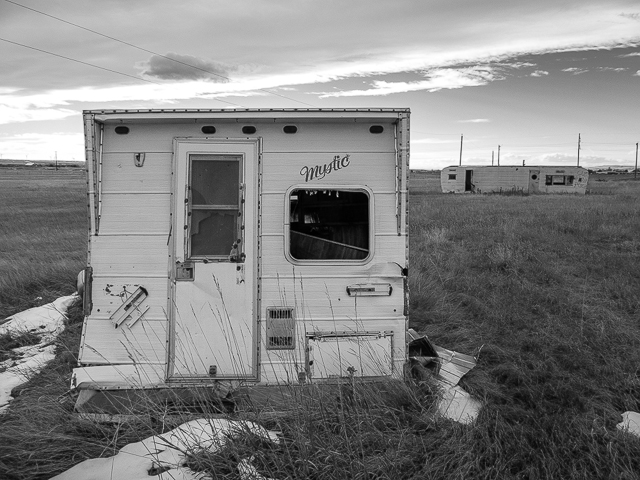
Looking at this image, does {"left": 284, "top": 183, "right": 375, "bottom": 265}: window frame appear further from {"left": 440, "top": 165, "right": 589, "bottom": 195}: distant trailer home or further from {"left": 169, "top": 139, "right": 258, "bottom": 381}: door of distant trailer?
{"left": 440, "top": 165, "right": 589, "bottom": 195}: distant trailer home

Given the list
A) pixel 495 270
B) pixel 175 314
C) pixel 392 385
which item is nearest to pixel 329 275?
pixel 392 385

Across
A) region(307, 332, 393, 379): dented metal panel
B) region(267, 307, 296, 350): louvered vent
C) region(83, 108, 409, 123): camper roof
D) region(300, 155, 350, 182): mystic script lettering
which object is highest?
region(83, 108, 409, 123): camper roof

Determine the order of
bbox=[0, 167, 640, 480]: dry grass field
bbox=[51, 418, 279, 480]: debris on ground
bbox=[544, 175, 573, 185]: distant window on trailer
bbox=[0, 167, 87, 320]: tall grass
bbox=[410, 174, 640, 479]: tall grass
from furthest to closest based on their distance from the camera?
bbox=[544, 175, 573, 185]: distant window on trailer
bbox=[0, 167, 87, 320]: tall grass
bbox=[410, 174, 640, 479]: tall grass
bbox=[0, 167, 640, 480]: dry grass field
bbox=[51, 418, 279, 480]: debris on ground

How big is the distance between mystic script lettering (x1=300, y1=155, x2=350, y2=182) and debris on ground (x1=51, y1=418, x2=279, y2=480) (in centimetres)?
217

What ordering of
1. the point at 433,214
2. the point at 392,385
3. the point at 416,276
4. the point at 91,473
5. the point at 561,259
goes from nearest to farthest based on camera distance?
1. the point at 91,473
2. the point at 392,385
3. the point at 416,276
4. the point at 561,259
5. the point at 433,214

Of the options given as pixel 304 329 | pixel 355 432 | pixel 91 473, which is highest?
pixel 304 329

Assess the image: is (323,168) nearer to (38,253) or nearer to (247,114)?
(247,114)

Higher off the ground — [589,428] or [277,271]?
[277,271]

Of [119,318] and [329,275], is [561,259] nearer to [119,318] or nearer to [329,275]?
[329,275]

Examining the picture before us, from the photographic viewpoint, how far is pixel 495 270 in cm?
985

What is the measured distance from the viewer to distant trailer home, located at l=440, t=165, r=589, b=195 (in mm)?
35844

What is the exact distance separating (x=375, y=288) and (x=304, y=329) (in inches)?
28.6

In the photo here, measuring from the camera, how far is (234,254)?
183 inches

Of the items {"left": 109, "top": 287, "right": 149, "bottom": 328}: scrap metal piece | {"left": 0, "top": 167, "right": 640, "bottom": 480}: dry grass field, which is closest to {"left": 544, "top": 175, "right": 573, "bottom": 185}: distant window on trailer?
{"left": 0, "top": 167, "right": 640, "bottom": 480}: dry grass field
